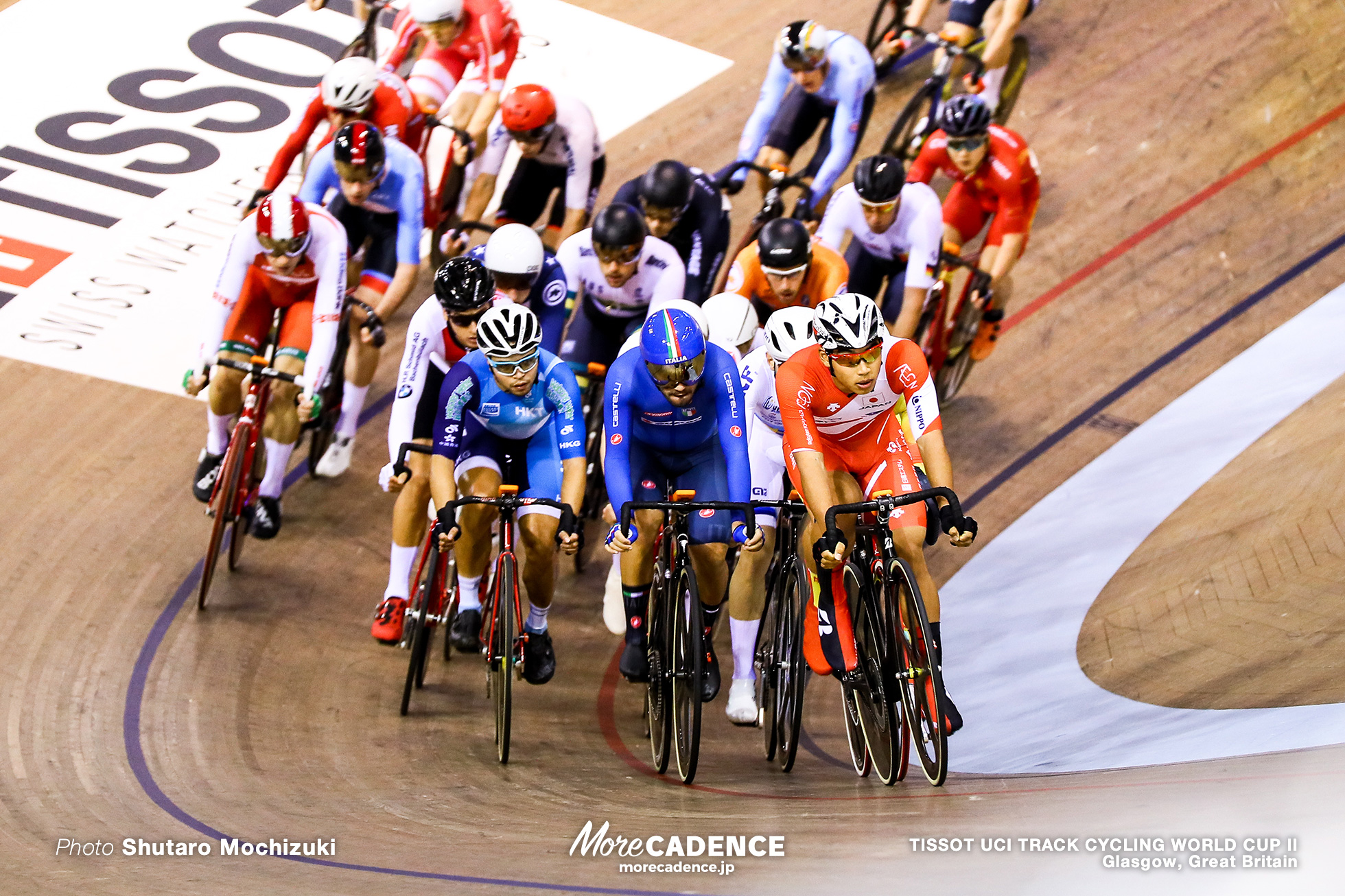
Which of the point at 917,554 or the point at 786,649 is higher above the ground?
the point at 917,554

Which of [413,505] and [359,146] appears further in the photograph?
[359,146]

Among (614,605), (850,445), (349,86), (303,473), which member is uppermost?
(349,86)

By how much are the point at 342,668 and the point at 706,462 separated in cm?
163

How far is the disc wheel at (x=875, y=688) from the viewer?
171 inches

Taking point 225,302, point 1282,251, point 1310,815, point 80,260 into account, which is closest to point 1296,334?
point 1282,251

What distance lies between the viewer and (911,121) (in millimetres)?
8422

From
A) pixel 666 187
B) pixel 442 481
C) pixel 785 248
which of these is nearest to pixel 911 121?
pixel 666 187

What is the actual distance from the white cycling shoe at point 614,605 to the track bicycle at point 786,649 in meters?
0.72

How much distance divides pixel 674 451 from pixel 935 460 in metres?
0.98

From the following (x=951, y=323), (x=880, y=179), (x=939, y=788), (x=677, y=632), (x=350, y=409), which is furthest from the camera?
(x=951, y=323)

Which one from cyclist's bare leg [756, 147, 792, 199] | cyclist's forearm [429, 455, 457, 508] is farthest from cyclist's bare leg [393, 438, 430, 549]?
cyclist's bare leg [756, 147, 792, 199]

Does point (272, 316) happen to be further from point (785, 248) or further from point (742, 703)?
point (742, 703)

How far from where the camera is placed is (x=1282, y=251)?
8.37 meters

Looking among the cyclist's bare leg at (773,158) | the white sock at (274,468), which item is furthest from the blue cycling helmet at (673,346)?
the cyclist's bare leg at (773,158)
